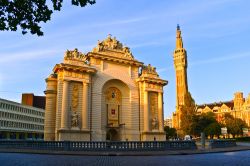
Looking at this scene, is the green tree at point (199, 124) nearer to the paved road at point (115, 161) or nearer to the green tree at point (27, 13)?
the paved road at point (115, 161)

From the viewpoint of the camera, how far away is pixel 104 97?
5191 centimetres

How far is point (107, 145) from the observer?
94.8 feet

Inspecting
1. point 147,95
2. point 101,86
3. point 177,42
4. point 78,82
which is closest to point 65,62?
point 78,82

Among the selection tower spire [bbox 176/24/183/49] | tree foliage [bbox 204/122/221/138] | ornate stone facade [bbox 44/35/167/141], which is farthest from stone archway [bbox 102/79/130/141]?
tower spire [bbox 176/24/183/49]

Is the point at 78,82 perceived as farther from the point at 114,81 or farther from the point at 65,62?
the point at 114,81

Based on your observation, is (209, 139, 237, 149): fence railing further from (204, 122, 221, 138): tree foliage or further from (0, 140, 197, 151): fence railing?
(204, 122, 221, 138): tree foliage

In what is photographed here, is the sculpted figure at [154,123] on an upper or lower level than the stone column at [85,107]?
lower

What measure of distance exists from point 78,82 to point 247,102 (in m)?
119

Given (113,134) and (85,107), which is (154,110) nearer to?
(113,134)

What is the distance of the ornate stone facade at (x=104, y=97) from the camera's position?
4594 centimetres

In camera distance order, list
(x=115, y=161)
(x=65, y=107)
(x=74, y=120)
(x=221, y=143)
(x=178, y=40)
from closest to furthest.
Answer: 1. (x=115, y=161)
2. (x=221, y=143)
3. (x=65, y=107)
4. (x=74, y=120)
5. (x=178, y=40)

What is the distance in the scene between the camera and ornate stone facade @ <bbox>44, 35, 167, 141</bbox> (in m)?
45.9

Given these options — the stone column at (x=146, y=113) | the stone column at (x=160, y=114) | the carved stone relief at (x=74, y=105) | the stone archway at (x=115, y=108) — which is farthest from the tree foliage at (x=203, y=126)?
the carved stone relief at (x=74, y=105)

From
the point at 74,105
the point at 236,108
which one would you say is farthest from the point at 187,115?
the point at 236,108
